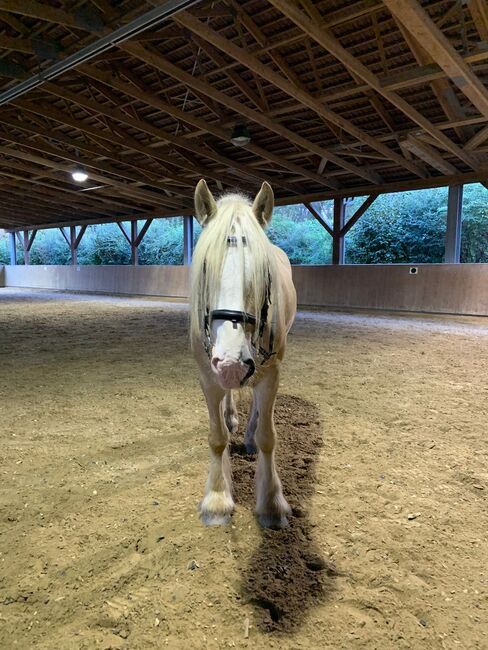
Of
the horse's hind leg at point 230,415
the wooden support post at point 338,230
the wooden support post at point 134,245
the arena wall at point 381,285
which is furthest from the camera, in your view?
the wooden support post at point 134,245

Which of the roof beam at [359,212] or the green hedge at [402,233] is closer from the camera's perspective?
the roof beam at [359,212]

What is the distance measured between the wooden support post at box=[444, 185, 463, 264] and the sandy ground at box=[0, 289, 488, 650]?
6.91 meters

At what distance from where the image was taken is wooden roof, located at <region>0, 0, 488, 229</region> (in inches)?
191

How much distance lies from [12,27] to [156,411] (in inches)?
246

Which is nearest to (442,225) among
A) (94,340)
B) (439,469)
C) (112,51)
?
(112,51)

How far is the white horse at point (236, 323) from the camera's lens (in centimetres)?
124

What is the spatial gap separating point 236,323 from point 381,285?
10.2 metres

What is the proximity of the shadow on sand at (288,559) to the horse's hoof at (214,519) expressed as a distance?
16 centimetres

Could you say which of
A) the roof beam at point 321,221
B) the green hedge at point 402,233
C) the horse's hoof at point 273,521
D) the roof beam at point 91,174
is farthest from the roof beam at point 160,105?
the horse's hoof at point 273,521

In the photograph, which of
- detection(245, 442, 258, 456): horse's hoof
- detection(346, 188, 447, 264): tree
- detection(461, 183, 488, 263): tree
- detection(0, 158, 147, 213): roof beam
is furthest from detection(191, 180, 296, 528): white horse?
detection(461, 183, 488, 263): tree

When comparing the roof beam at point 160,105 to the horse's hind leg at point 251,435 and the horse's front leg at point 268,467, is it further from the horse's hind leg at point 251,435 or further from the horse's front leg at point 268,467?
the horse's front leg at point 268,467

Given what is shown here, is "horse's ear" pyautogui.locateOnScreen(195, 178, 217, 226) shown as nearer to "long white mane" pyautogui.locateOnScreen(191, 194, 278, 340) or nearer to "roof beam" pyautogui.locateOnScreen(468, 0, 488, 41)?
"long white mane" pyautogui.locateOnScreen(191, 194, 278, 340)

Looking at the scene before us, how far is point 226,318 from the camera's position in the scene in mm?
1244

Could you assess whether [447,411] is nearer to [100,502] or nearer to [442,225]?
[100,502]
